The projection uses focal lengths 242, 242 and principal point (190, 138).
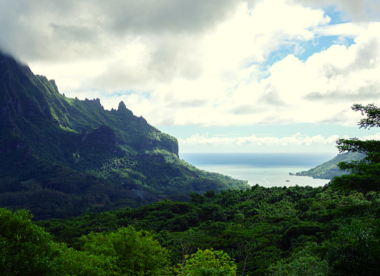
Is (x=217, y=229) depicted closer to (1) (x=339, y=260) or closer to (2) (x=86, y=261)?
(2) (x=86, y=261)

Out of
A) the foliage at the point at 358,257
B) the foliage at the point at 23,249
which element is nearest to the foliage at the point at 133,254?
the foliage at the point at 23,249

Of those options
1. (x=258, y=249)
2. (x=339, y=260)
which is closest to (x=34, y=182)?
(x=258, y=249)

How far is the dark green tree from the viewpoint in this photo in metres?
13.5

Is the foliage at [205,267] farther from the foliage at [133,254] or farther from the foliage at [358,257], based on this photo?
the foliage at [133,254]

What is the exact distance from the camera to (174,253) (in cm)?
3183

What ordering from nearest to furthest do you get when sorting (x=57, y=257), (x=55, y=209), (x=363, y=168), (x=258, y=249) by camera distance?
1. (x=363, y=168)
2. (x=57, y=257)
3. (x=258, y=249)
4. (x=55, y=209)

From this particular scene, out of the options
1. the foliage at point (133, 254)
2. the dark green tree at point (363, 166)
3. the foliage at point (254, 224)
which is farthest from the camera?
the foliage at point (254, 224)

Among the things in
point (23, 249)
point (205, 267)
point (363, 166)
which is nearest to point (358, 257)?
point (363, 166)

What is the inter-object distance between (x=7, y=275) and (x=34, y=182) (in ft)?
654

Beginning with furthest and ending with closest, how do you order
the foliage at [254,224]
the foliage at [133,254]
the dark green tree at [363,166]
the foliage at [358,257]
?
the foliage at [254,224]
the foliage at [133,254]
the dark green tree at [363,166]
the foliage at [358,257]

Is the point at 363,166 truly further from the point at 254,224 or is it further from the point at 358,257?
the point at 254,224

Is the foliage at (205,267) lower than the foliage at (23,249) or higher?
lower

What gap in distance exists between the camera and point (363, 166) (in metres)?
14.5

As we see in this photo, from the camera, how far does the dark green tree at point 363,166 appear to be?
44.4 ft
